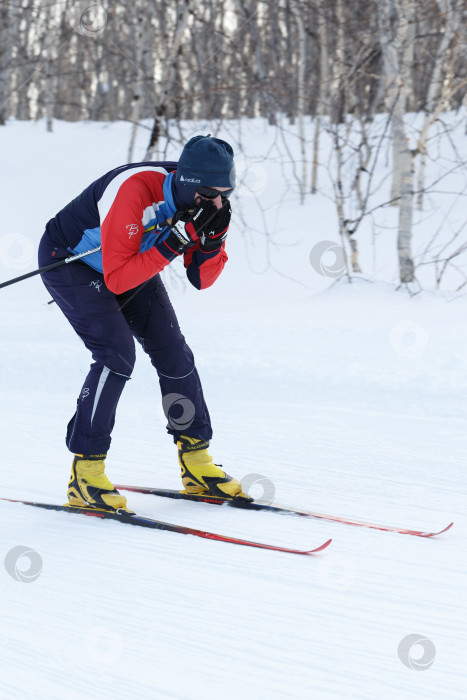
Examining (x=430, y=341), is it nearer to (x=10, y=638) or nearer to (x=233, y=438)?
(x=233, y=438)

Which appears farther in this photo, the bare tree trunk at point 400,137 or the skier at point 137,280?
the bare tree trunk at point 400,137

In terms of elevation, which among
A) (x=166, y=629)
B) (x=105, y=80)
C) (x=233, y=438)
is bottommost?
(x=233, y=438)

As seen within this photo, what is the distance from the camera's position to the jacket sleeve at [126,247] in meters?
2.46

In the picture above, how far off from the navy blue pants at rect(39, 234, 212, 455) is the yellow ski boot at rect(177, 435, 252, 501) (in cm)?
5

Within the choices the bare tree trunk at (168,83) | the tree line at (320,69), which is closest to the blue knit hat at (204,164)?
the tree line at (320,69)

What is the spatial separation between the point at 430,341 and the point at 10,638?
11.5 ft

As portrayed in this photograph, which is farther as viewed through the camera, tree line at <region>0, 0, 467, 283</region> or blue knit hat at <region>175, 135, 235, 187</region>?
tree line at <region>0, 0, 467, 283</region>

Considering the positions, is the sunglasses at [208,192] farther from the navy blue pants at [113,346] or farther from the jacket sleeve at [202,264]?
the navy blue pants at [113,346]

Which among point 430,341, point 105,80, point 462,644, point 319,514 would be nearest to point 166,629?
point 462,644

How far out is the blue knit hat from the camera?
98.3 inches

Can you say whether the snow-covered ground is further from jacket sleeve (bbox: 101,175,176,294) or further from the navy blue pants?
jacket sleeve (bbox: 101,175,176,294)

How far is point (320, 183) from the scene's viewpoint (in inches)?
511

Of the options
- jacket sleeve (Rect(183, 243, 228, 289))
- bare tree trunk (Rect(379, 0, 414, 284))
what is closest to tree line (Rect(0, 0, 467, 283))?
bare tree trunk (Rect(379, 0, 414, 284))

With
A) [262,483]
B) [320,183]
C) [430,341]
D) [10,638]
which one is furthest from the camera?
[320,183]
